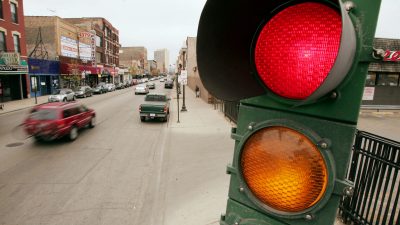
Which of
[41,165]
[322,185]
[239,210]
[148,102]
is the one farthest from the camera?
[148,102]

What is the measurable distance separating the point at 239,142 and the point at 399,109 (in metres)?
26.8

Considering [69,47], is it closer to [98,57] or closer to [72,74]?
[72,74]

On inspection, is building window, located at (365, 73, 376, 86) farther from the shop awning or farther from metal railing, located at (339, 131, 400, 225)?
the shop awning

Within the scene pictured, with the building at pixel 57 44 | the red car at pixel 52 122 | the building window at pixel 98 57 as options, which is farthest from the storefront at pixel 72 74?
the red car at pixel 52 122

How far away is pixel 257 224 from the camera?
1238 millimetres

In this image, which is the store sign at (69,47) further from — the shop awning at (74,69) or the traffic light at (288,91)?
the traffic light at (288,91)

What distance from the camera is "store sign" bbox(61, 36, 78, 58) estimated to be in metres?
38.7

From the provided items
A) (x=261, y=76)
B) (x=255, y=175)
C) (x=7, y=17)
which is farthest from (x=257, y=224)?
(x=7, y=17)

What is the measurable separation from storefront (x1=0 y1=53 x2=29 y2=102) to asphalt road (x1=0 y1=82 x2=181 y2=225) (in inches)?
611

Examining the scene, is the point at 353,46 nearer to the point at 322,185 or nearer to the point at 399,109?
the point at 322,185

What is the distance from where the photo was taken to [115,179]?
24.5 ft

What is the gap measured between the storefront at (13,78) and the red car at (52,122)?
17636 mm

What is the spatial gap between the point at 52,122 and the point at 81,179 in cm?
430

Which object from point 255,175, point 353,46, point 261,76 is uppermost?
point 353,46
